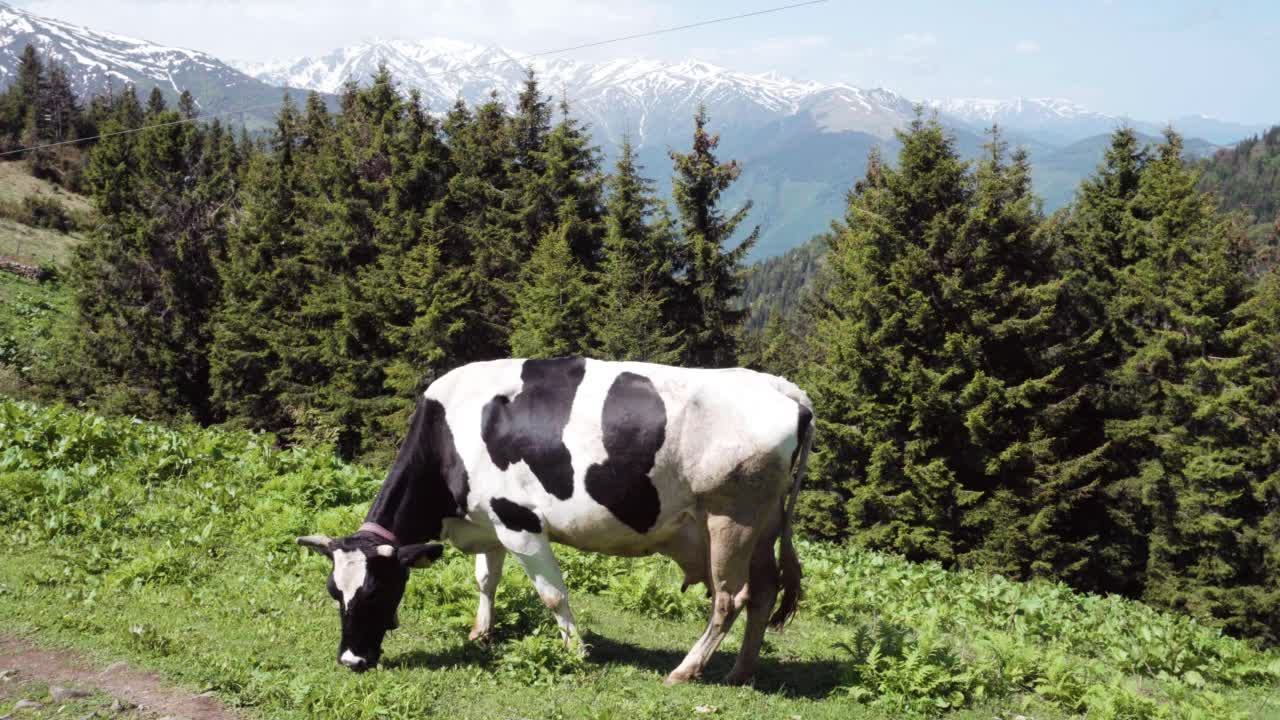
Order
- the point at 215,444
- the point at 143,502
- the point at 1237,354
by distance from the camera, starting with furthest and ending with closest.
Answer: the point at 1237,354, the point at 215,444, the point at 143,502

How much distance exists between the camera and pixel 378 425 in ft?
127

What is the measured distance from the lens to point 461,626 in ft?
28.6

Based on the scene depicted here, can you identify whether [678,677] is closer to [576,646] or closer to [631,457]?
[576,646]

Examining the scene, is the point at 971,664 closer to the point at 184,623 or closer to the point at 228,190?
the point at 184,623

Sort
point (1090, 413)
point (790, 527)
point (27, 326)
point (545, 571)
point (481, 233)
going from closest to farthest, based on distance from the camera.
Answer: point (545, 571) < point (790, 527) < point (1090, 413) < point (481, 233) < point (27, 326)

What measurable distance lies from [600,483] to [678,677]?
1.84 meters

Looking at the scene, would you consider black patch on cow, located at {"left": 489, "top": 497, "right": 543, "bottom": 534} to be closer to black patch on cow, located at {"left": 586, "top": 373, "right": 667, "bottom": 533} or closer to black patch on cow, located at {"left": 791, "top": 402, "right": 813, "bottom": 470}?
black patch on cow, located at {"left": 586, "top": 373, "right": 667, "bottom": 533}

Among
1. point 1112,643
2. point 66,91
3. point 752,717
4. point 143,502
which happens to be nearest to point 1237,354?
point 1112,643

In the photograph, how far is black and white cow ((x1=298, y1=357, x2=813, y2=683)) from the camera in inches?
298

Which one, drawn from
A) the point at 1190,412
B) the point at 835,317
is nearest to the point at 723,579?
the point at 1190,412

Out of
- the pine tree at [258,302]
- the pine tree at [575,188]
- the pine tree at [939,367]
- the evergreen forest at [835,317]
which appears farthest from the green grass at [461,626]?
the pine tree at [258,302]

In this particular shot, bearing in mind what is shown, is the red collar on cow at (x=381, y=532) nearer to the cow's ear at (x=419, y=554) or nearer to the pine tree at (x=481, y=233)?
the cow's ear at (x=419, y=554)

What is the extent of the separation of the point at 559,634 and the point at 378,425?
31918 mm

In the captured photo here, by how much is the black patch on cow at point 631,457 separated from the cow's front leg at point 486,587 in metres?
1.47
